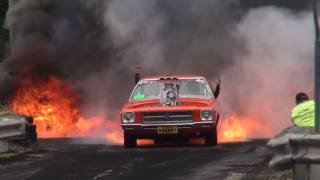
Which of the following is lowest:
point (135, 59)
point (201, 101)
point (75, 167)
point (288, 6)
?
point (75, 167)

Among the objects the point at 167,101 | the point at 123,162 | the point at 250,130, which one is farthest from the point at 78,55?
the point at 123,162

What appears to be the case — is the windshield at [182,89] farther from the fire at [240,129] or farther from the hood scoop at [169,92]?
the fire at [240,129]

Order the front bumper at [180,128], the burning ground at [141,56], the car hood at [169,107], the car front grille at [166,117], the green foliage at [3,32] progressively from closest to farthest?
the front bumper at [180,128]
the car front grille at [166,117]
the car hood at [169,107]
the burning ground at [141,56]
the green foliage at [3,32]

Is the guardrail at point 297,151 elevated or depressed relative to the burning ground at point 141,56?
depressed

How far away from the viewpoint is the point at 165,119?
15109 millimetres

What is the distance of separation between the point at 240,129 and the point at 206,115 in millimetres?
4191

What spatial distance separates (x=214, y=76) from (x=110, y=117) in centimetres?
332

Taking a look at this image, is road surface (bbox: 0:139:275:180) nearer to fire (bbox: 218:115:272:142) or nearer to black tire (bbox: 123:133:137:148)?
black tire (bbox: 123:133:137:148)

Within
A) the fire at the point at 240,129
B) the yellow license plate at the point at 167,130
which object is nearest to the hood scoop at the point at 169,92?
the yellow license plate at the point at 167,130

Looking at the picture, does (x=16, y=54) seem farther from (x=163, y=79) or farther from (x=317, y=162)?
(x=317, y=162)

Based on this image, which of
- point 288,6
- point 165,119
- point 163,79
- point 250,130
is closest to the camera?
point 165,119

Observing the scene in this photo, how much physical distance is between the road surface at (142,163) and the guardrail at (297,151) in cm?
212

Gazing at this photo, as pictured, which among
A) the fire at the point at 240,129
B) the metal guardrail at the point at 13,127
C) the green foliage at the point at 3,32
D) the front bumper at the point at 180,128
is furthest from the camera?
the green foliage at the point at 3,32

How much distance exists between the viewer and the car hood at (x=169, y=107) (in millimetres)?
15211
